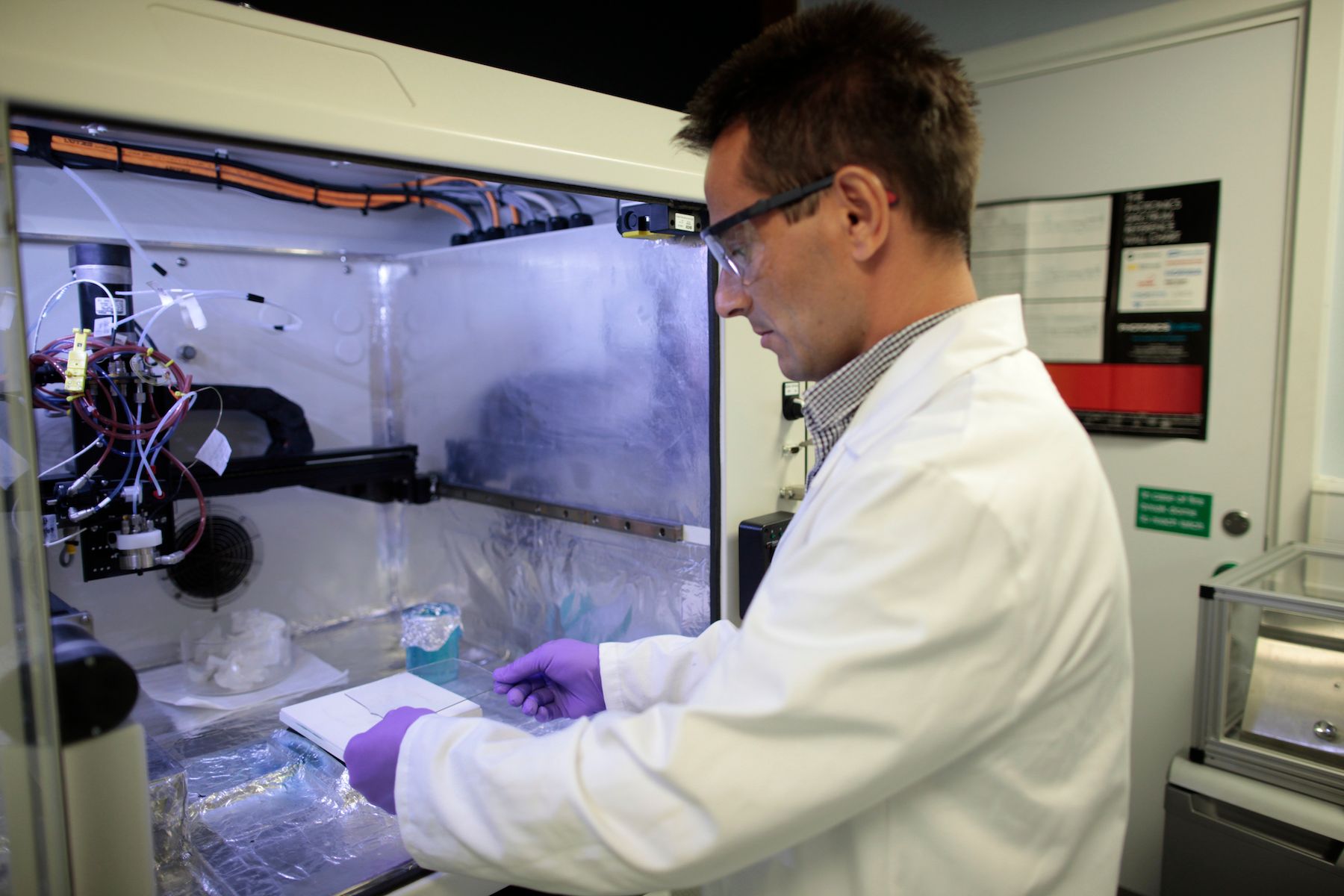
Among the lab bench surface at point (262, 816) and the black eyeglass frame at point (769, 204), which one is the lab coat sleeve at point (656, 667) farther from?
the black eyeglass frame at point (769, 204)

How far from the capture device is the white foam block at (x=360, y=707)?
112cm

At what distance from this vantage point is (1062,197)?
193cm

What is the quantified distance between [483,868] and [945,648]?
43cm

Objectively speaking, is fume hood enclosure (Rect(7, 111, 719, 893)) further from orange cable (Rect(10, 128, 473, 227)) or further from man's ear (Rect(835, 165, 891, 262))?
man's ear (Rect(835, 165, 891, 262))

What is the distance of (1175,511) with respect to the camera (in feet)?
6.12

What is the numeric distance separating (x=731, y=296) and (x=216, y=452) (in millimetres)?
870

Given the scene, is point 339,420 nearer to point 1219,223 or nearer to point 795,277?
point 795,277

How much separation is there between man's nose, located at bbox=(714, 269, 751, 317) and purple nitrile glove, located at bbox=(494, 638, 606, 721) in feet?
1.63

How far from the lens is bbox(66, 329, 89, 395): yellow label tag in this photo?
2.97 feet

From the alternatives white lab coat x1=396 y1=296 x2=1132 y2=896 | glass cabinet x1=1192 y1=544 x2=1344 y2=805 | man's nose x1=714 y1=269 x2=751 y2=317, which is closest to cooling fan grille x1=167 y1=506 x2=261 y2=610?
white lab coat x1=396 y1=296 x2=1132 y2=896

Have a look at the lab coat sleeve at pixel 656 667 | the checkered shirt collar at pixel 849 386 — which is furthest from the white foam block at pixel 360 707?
the checkered shirt collar at pixel 849 386

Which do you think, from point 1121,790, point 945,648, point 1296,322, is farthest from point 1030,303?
point 945,648

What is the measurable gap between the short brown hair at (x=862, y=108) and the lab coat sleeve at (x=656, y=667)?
1.79 feet

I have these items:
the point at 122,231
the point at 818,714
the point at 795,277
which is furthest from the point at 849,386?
the point at 122,231
